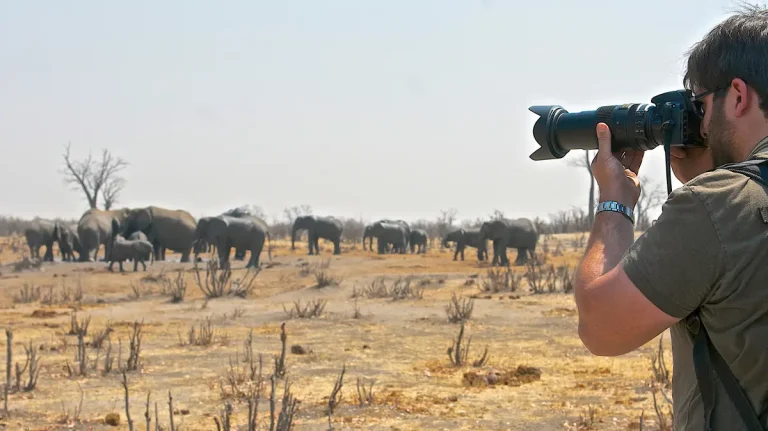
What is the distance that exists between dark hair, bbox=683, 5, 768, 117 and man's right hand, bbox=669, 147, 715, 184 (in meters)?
0.33

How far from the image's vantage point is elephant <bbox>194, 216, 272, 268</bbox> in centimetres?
2670

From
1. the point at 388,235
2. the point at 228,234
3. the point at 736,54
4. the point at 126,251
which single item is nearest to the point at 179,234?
the point at 228,234

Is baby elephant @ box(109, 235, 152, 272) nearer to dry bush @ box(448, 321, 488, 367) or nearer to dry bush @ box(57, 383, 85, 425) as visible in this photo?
dry bush @ box(448, 321, 488, 367)

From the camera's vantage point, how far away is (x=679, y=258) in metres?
1.74

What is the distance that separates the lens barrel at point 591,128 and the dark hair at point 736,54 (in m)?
0.28

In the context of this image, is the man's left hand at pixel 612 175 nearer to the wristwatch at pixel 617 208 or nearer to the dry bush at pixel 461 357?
the wristwatch at pixel 617 208

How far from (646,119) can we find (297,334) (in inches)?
372

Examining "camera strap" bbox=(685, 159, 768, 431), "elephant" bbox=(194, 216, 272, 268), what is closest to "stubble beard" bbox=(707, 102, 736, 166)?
"camera strap" bbox=(685, 159, 768, 431)

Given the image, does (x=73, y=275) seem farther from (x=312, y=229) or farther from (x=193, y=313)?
(x=312, y=229)

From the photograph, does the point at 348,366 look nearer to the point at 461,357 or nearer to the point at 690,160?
the point at 461,357

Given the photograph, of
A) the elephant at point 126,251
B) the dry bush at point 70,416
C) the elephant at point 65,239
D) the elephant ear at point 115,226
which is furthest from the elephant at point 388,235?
the dry bush at point 70,416

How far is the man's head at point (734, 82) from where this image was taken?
1.81m

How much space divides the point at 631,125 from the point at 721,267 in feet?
2.03

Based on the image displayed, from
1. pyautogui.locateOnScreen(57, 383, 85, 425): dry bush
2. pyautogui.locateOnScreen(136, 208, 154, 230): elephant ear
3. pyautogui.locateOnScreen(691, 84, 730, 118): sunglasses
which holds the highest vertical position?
pyautogui.locateOnScreen(136, 208, 154, 230): elephant ear
